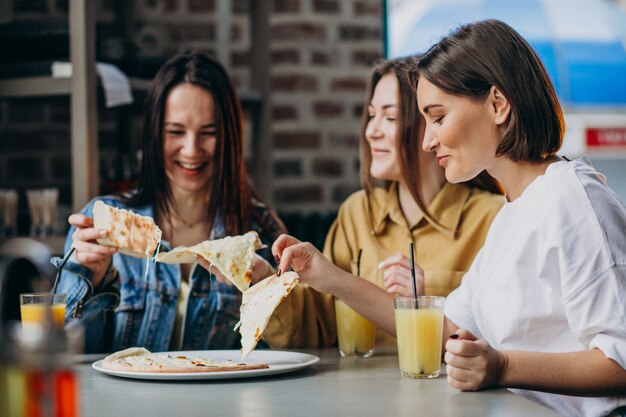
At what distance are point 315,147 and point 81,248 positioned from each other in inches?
68.5

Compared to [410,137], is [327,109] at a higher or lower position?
higher

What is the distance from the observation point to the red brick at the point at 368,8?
363 centimetres

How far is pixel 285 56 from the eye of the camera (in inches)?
140

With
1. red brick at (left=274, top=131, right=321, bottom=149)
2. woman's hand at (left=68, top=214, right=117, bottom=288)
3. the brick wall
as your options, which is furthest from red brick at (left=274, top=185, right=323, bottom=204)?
woman's hand at (left=68, top=214, right=117, bottom=288)

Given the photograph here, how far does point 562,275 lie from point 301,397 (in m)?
0.49

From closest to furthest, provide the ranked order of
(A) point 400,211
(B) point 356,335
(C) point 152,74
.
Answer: (B) point 356,335 < (A) point 400,211 < (C) point 152,74

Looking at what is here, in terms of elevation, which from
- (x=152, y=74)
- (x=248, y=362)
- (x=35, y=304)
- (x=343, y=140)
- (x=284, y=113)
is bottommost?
(x=248, y=362)

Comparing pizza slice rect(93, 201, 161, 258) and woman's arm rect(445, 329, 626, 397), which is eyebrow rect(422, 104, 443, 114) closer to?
woman's arm rect(445, 329, 626, 397)

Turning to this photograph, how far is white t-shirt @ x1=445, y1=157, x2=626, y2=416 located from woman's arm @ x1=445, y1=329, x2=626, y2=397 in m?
0.03

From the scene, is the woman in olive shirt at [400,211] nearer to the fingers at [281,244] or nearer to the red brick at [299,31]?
the fingers at [281,244]

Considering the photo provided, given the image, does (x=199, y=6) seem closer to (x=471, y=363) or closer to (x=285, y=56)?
(x=285, y=56)

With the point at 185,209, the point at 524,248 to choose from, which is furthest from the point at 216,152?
the point at 524,248

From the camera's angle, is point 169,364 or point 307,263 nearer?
point 169,364

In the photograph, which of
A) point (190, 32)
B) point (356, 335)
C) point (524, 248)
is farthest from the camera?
point (190, 32)
